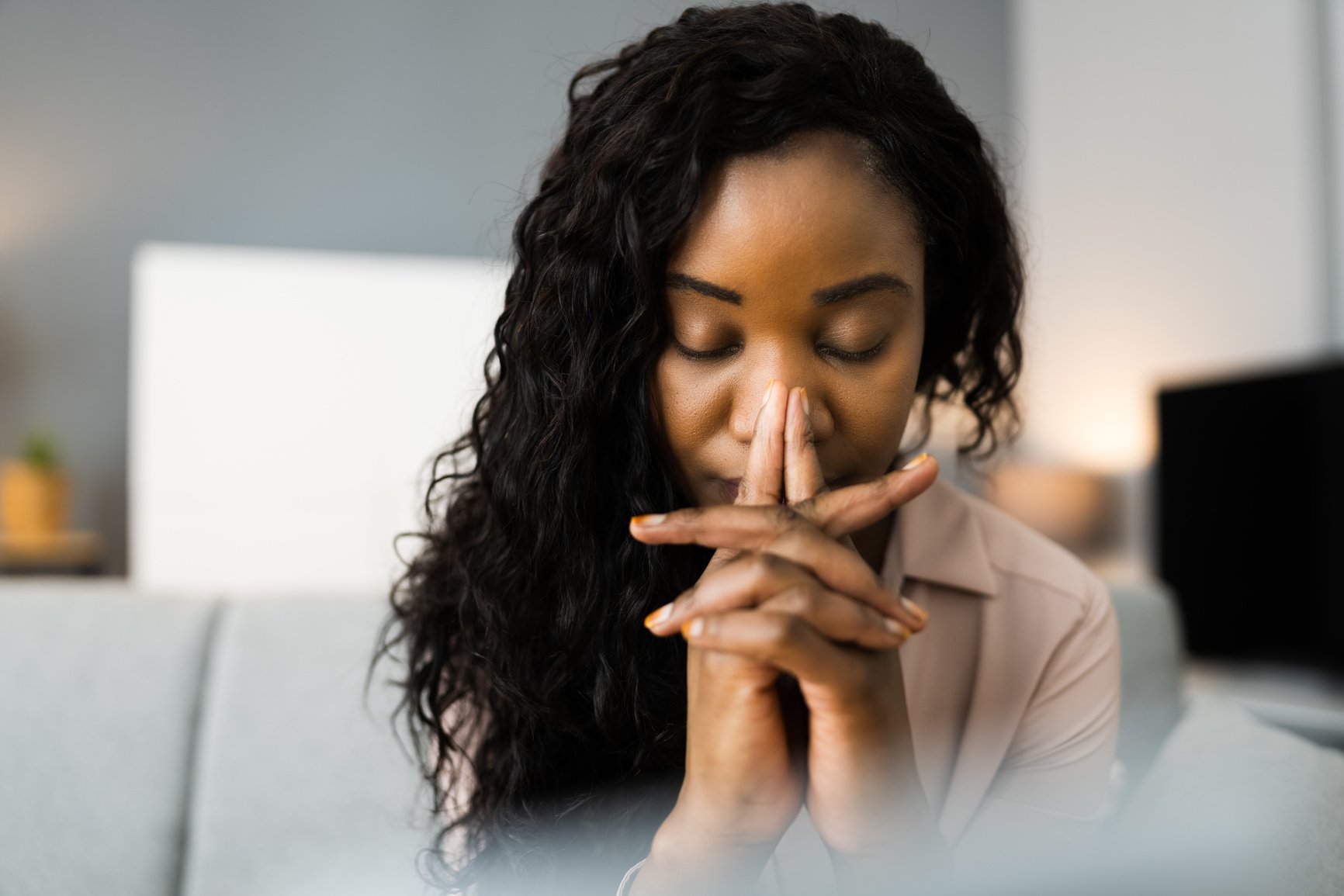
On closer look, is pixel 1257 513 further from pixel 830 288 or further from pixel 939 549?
pixel 830 288

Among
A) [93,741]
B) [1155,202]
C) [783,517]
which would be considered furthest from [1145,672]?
[1155,202]

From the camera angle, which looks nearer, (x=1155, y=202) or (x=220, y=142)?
(x=1155, y=202)

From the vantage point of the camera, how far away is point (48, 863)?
1060mm

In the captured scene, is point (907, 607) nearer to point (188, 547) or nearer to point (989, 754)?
point (989, 754)

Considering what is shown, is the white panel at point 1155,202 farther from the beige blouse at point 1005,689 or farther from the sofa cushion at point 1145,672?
the beige blouse at point 1005,689

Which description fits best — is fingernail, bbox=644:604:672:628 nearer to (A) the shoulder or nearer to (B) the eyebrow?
(B) the eyebrow

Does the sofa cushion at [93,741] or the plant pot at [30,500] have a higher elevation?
the plant pot at [30,500]

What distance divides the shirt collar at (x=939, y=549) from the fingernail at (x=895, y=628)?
35 cm

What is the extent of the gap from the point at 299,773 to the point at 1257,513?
2634 millimetres

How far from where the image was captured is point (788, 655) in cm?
55

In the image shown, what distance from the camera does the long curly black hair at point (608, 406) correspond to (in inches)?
28.7

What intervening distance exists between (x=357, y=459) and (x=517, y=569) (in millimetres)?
2483

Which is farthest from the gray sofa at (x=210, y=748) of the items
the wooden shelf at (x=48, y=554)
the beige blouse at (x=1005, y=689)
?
the wooden shelf at (x=48, y=554)

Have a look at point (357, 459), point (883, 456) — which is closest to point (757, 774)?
point (883, 456)
